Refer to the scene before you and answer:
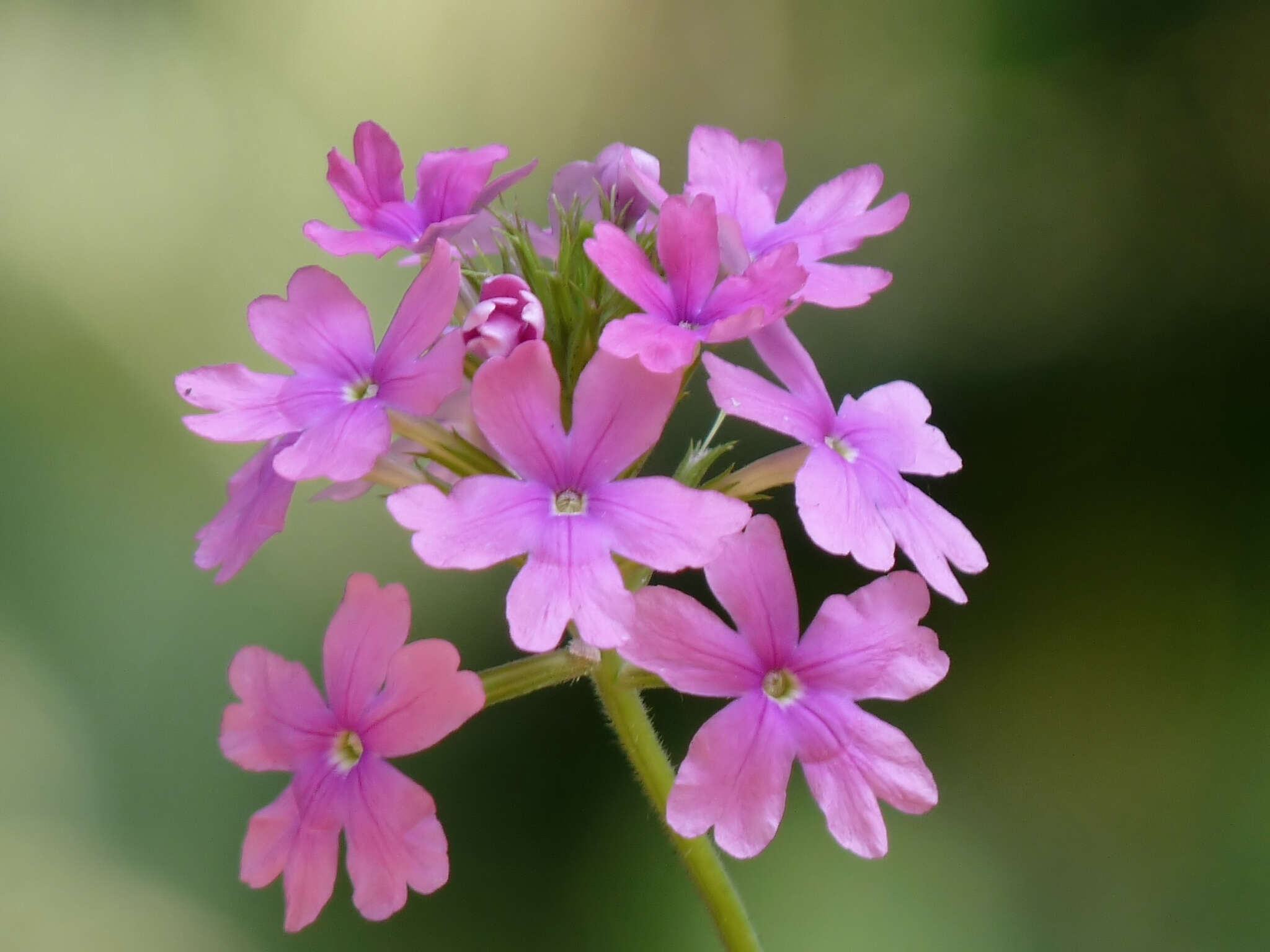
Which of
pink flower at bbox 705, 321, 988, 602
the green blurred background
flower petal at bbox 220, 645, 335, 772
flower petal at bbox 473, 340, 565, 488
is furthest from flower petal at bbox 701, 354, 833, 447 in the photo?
the green blurred background

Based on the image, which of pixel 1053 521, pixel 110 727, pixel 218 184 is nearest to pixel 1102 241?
pixel 1053 521

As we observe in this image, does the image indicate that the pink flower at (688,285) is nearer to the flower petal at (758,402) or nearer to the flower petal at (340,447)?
the flower petal at (758,402)

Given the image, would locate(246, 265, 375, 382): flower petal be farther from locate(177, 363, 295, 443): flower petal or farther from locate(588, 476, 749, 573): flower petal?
locate(588, 476, 749, 573): flower petal

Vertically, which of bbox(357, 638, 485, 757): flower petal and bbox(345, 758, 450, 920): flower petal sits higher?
bbox(357, 638, 485, 757): flower petal

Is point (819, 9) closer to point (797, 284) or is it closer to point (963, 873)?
point (797, 284)

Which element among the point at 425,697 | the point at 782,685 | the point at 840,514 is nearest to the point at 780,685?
the point at 782,685
